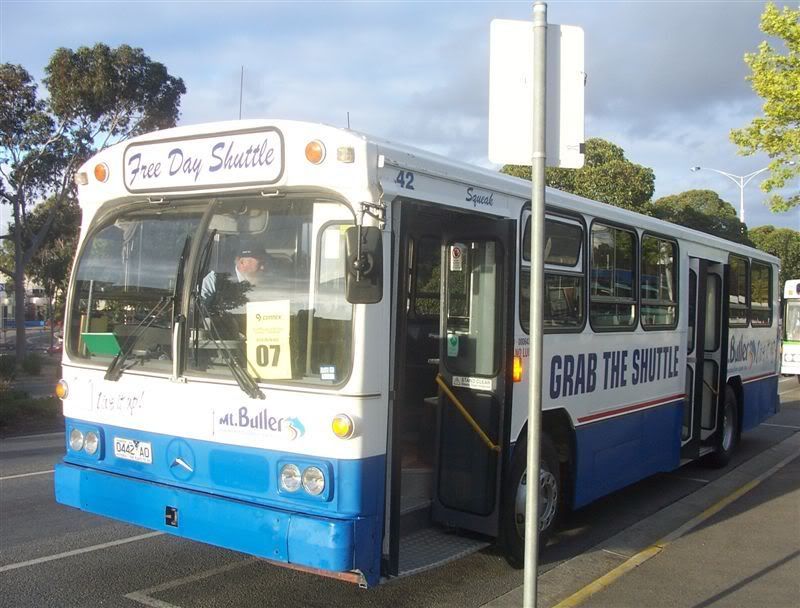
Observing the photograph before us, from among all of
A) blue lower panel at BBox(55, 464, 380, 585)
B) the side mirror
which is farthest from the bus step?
the side mirror

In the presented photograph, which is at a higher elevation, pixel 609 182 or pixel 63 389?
pixel 609 182

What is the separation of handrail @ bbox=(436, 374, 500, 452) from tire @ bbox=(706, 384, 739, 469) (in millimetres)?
5293

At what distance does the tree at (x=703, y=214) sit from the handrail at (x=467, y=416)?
19820 mm

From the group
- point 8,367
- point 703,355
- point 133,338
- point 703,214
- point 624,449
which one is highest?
point 703,214

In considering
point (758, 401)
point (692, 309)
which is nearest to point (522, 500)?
point (692, 309)

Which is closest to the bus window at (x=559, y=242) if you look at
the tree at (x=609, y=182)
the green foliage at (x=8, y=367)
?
the tree at (x=609, y=182)

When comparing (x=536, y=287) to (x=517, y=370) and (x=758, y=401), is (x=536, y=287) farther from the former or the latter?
(x=758, y=401)

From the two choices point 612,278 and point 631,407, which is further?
point 631,407

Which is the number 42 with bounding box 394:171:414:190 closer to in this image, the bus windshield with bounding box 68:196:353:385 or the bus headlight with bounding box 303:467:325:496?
the bus windshield with bounding box 68:196:353:385

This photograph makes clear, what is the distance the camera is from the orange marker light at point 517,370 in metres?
5.40

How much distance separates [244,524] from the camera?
14.2 ft

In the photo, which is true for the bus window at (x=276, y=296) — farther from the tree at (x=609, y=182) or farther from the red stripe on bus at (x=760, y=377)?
the tree at (x=609, y=182)

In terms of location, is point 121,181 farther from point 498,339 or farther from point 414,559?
point 414,559

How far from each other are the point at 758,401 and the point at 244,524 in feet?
29.9
